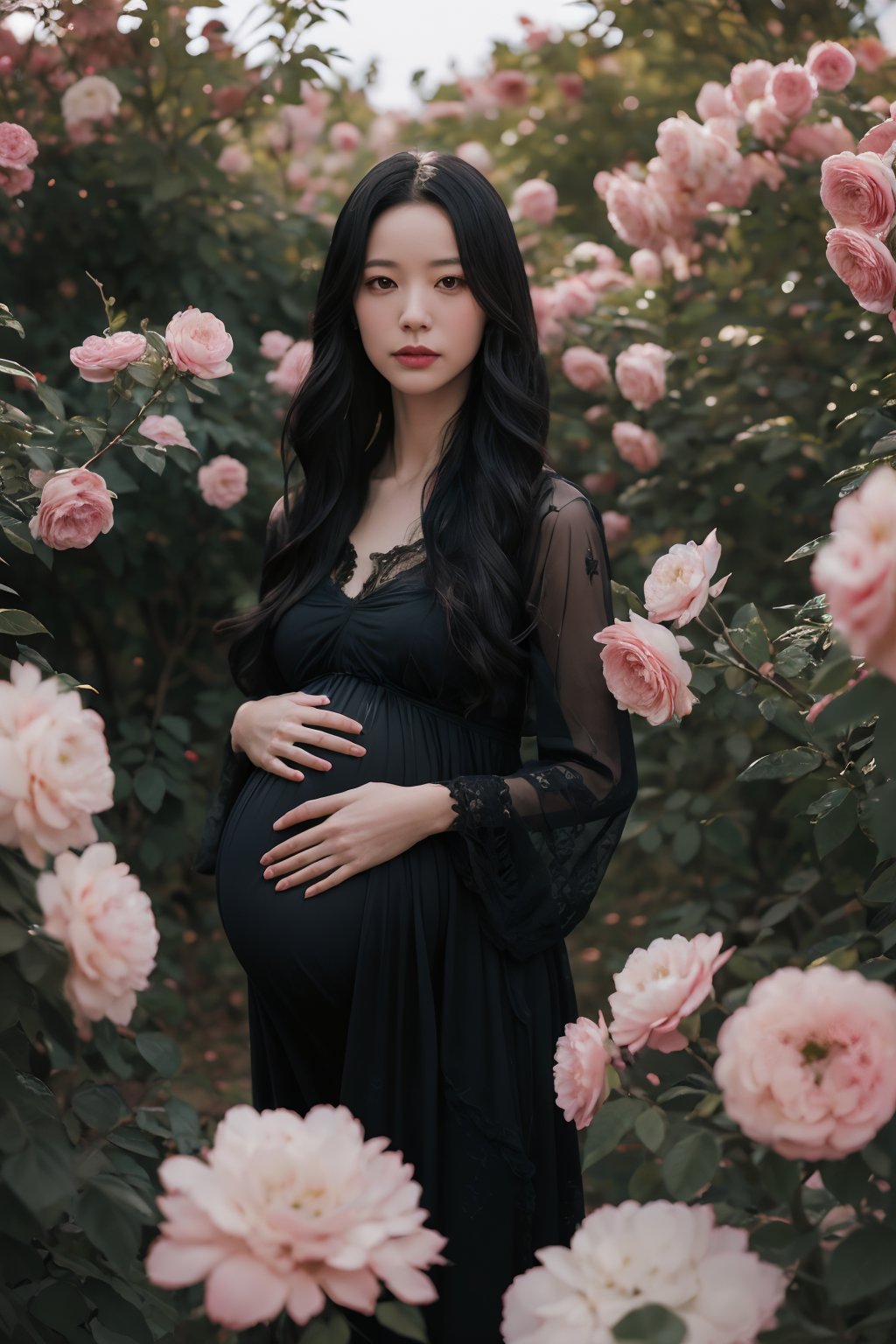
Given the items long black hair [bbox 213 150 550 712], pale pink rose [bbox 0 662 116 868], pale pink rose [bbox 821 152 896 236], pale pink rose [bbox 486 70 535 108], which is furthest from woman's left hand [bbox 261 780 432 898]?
pale pink rose [bbox 486 70 535 108]

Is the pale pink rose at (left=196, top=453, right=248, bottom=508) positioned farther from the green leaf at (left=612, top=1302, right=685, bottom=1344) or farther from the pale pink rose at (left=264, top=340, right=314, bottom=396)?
the green leaf at (left=612, top=1302, right=685, bottom=1344)

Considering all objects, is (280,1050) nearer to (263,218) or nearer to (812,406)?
(812,406)

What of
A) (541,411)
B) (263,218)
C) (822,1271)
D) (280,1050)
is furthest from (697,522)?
(822,1271)

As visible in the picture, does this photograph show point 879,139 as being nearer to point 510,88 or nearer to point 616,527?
point 616,527

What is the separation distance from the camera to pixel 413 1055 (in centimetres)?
200

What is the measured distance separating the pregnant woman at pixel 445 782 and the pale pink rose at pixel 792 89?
3.28 ft

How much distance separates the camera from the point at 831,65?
108 inches

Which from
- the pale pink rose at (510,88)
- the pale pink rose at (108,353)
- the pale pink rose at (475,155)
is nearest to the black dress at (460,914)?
the pale pink rose at (108,353)

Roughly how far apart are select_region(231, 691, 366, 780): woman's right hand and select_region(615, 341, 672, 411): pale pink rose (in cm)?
126

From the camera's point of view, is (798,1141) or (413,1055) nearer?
(798,1141)

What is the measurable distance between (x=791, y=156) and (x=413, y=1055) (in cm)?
220

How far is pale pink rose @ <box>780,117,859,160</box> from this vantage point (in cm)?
292

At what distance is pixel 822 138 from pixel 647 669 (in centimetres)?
176

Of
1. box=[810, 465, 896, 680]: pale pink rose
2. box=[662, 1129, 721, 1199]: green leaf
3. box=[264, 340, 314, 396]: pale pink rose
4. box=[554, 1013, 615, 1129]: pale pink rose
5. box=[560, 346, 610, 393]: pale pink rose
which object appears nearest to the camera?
box=[810, 465, 896, 680]: pale pink rose
